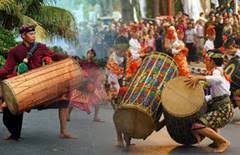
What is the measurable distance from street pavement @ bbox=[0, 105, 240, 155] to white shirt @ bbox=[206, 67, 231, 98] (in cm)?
72

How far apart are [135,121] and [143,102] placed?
0.83 feet

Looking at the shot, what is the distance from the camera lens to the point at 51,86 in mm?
9383

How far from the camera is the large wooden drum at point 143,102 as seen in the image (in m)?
8.73

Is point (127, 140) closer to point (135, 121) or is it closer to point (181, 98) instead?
point (135, 121)

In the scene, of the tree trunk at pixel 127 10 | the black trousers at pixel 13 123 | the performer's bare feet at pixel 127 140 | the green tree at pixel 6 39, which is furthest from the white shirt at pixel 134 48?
the tree trunk at pixel 127 10

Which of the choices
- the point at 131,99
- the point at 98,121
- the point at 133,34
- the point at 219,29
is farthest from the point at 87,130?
the point at 219,29

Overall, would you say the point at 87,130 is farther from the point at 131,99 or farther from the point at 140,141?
the point at 131,99

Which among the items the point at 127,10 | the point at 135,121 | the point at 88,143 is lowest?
the point at 127,10

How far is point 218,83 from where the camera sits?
898 cm

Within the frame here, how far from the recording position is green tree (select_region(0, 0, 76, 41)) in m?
Answer: 17.8

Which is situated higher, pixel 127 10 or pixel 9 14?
pixel 9 14

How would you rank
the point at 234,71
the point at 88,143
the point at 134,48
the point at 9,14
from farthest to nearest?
the point at 9,14 → the point at 134,48 → the point at 234,71 → the point at 88,143

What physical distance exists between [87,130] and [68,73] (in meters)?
1.62

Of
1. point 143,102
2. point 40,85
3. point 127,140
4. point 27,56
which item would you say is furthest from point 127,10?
point 143,102
